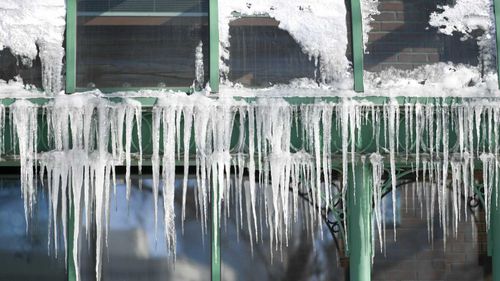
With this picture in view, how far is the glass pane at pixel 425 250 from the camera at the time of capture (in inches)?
417

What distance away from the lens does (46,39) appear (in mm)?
9914

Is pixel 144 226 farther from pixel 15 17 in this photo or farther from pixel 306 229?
pixel 15 17

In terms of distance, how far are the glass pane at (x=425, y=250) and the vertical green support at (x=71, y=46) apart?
3231 millimetres

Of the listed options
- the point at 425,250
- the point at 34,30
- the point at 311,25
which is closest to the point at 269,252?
the point at 425,250

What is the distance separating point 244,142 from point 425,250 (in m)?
2.24

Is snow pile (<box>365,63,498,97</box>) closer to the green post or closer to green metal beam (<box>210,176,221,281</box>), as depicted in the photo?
the green post

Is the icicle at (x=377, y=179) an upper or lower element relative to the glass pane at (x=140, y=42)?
lower

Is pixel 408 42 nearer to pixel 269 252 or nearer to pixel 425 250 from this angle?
pixel 425 250

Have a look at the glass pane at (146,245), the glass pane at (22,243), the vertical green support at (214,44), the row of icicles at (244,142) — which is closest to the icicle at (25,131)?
the row of icicles at (244,142)

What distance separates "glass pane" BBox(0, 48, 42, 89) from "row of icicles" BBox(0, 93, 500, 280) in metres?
0.33

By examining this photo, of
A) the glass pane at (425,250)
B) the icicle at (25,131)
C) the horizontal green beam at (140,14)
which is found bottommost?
the glass pane at (425,250)

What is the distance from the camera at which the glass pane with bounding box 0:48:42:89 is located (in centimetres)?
982

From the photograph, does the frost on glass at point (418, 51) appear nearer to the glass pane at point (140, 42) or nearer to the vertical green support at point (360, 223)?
the vertical green support at point (360, 223)

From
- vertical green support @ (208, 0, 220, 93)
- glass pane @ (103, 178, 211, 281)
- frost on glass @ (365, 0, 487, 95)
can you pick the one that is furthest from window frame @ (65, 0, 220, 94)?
frost on glass @ (365, 0, 487, 95)
